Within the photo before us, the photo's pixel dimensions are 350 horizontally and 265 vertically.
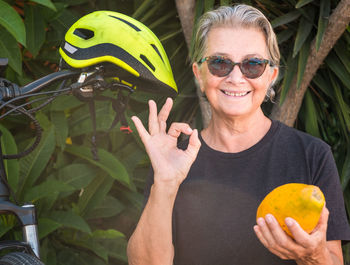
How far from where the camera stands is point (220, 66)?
1729 millimetres

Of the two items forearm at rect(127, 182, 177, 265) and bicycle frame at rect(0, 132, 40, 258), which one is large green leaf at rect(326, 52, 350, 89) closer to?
forearm at rect(127, 182, 177, 265)

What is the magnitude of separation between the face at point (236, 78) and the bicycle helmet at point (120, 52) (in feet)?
1.60

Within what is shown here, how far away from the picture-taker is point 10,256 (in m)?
1.21

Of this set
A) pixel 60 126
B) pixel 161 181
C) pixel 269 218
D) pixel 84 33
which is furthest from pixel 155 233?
pixel 60 126

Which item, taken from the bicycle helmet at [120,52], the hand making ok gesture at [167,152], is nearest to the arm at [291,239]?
the hand making ok gesture at [167,152]

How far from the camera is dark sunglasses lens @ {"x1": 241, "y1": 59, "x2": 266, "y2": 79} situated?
170 centimetres

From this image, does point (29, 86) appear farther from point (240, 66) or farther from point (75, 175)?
point (75, 175)

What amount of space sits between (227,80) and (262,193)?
42 cm

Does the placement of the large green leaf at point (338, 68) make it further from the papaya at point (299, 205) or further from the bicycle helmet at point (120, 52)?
the bicycle helmet at point (120, 52)

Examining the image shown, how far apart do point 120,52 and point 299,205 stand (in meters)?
0.61

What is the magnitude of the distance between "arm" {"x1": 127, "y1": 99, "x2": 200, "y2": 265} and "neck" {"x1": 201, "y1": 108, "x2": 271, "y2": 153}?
1.15ft

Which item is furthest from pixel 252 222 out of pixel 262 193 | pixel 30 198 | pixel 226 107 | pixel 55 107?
pixel 55 107

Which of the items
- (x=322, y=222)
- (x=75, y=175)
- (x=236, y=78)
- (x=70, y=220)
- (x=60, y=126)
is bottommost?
(x=70, y=220)

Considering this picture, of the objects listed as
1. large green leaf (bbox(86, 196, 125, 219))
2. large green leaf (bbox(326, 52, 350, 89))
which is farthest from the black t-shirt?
large green leaf (bbox(86, 196, 125, 219))
